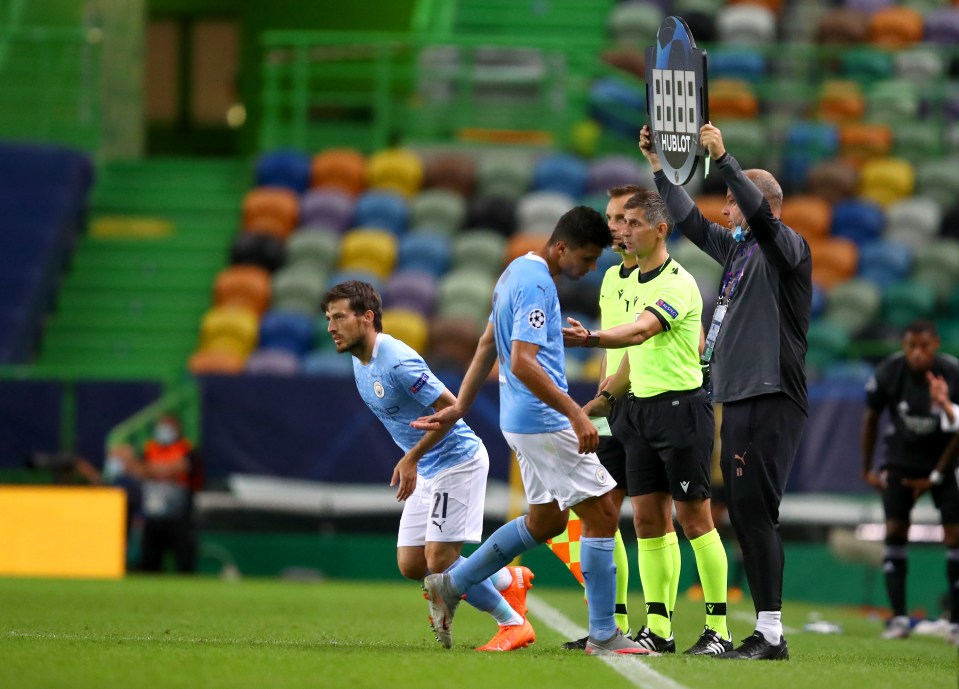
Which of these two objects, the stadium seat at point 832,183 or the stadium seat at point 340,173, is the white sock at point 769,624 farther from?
the stadium seat at point 832,183

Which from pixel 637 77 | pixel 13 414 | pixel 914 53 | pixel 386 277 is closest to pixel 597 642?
pixel 13 414

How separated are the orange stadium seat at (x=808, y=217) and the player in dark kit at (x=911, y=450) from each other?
31.6 feet

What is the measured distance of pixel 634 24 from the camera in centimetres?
2638

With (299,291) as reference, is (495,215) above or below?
above

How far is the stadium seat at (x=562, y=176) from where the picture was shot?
22.0 metres

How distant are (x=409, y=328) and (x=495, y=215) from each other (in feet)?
9.29

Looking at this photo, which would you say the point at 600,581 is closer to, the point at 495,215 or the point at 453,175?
the point at 495,215

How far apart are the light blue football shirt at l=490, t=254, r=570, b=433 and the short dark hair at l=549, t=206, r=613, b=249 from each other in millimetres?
177

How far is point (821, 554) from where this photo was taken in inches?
676

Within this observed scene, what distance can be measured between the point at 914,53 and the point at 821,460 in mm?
10714

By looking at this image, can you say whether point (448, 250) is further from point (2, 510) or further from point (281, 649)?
point (281, 649)

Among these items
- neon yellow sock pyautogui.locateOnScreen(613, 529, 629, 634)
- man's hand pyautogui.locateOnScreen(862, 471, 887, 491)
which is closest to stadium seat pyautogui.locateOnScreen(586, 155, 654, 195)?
man's hand pyautogui.locateOnScreen(862, 471, 887, 491)

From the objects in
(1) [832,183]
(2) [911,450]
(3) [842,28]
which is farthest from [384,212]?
(2) [911,450]

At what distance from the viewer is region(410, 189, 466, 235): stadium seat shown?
21.9 meters
